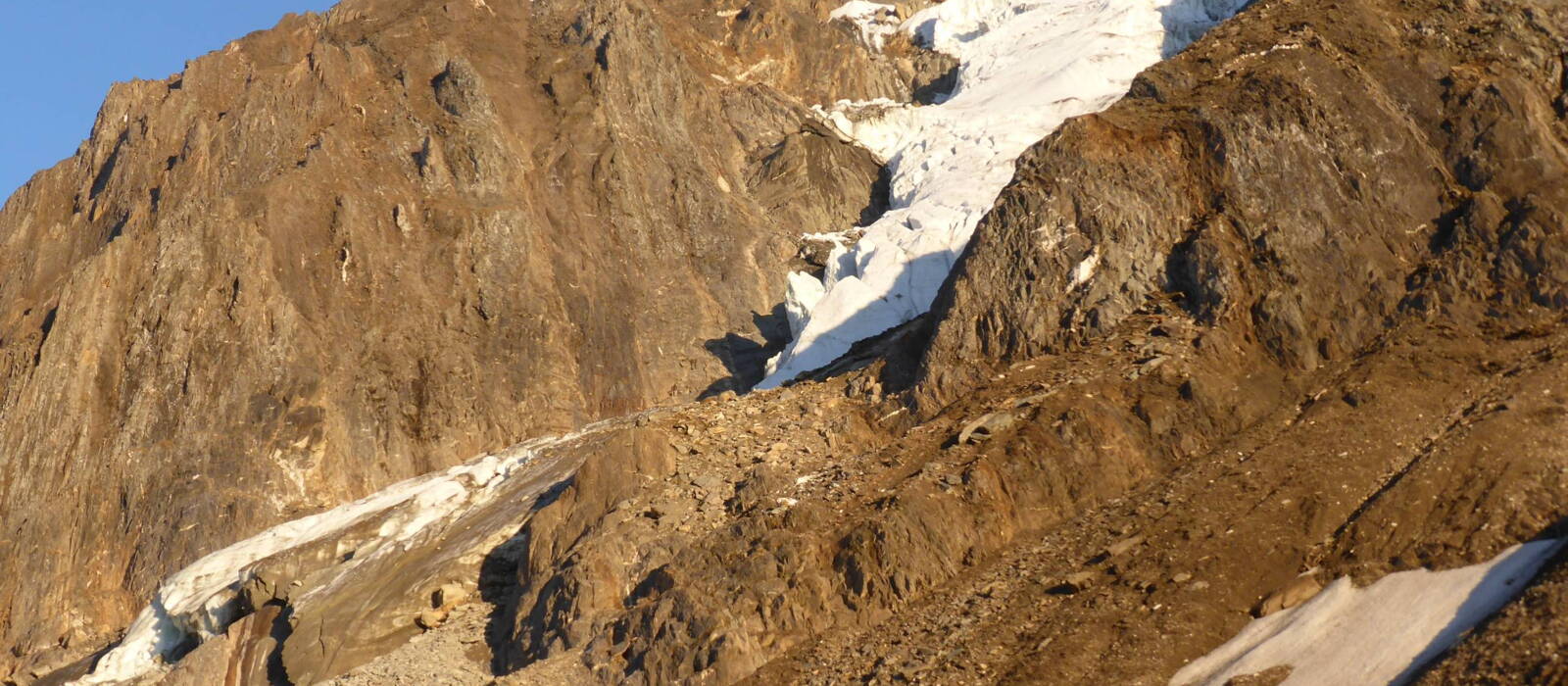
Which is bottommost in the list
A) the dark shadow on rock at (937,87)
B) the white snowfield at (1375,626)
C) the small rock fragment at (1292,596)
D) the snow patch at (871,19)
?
the white snowfield at (1375,626)

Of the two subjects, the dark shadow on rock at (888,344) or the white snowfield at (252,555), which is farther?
the white snowfield at (252,555)

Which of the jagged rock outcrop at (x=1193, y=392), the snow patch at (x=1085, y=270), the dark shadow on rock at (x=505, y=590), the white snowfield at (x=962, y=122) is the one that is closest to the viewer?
the jagged rock outcrop at (x=1193, y=392)

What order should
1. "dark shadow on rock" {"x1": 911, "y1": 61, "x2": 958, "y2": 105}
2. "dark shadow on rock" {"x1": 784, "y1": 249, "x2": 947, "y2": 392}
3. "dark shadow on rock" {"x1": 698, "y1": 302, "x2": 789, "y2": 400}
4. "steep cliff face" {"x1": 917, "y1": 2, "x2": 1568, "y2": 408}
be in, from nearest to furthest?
1. "steep cliff face" {"x1": 917, "y1": 2, "x2": 1568, "y2": 408}
2. "dark shadow on rock" {"x1": 784, "y1": 249, "x2": 947, "y2": 392}
3. "dark shadow on rock" {"x1": 698, "y1": 302, "x2": 789, "y2": 400}
4. "dark shadow on rock" {"x1": 911, "y1": 61, "x2": 958, "y2": 105}

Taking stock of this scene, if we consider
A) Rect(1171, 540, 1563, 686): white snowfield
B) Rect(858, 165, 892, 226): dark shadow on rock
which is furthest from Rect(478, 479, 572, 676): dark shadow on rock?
Rect(858, 165, 892, 226): dark shadow on rock

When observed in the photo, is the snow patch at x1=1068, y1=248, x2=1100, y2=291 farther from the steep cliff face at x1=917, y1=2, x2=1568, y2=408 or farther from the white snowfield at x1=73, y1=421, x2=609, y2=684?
the white snowfield at x1=73, y1=421, x2=609, y2=684

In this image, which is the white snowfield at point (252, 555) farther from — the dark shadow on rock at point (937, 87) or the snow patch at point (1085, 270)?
the dark shadow on rock at point (937, 87)

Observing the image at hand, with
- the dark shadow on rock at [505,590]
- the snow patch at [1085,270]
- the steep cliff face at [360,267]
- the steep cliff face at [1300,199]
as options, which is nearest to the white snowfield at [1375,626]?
the steep cliff face at [1300,199]

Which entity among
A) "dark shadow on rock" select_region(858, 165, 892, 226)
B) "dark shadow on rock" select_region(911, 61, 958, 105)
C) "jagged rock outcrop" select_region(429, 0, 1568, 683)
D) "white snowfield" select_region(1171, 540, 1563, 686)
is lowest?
"white snowfield" select_region(1171, 540, 1563, 686)
